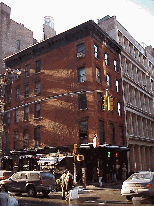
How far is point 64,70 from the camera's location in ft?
106

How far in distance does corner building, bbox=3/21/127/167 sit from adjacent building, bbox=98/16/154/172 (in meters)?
2.56

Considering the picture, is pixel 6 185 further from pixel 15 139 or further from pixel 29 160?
pixel 15 139

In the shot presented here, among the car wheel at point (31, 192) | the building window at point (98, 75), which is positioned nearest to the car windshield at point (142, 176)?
the car wheel at point (31, 192)

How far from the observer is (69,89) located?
3119cm

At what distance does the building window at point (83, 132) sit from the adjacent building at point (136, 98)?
8.91 meters

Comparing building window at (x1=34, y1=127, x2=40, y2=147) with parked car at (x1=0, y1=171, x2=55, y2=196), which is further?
building window at (x1=34, y1=127, x2=40, y2=147)

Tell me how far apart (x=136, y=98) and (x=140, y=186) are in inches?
1213

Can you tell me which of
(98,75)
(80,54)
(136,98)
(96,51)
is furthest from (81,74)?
(136,98)

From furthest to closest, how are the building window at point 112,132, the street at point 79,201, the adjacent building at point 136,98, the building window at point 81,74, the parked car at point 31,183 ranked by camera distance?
the adjacent building at point 136,98 < the building window at point 112,132 < the building window at point 81,74 < the parked car at point 31,183 < the street at point 79,201

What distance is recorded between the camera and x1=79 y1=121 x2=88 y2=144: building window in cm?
2851

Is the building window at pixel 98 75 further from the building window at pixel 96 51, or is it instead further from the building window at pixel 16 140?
the building window at pixel 16 140

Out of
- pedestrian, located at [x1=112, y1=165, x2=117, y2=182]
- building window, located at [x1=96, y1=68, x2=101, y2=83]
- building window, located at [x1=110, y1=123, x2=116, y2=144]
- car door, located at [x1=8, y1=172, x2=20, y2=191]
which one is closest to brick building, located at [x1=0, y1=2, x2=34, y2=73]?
building window, located at [x1=96, y1=68, x2=101, y2=83]

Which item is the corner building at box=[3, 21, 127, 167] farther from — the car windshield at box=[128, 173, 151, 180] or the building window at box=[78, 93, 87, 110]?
the car windshield at box=[128, 173, 151, 180]

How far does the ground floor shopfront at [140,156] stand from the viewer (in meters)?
36.0
